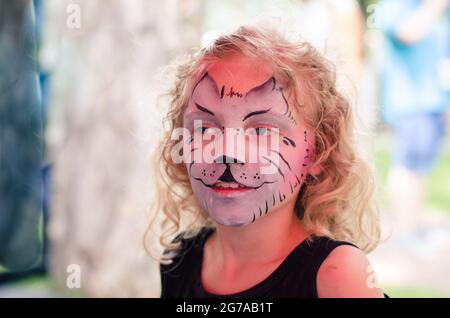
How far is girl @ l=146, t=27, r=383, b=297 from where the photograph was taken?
0.98 meters

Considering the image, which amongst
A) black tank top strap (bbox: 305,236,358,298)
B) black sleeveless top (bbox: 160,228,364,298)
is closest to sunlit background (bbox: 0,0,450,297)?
black sleeveless top (bbox: 160,228,364,298)

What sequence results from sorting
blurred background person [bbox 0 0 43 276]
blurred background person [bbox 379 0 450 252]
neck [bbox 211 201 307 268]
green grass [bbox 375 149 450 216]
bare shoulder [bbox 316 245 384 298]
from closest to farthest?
bare shoulder [bbox 316 245 384 298]
neck [bbox 211 201 307 268]
blurred background person [bbox 0 0 43 276]
blurred background person [bbox 379 0 450 252]
green grass [bbox 375 149 450 216]

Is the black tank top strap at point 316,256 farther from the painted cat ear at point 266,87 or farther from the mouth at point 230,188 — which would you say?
the painted cat ear at point 266,87

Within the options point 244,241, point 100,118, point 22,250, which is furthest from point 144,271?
point 244,241

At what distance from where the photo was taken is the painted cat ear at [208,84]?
1008mm

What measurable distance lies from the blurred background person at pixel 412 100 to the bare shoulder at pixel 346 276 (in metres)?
1.57

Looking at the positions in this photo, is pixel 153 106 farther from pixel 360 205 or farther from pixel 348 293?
pixel 348 293

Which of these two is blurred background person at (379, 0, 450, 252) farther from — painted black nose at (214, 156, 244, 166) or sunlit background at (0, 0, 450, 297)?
painted black nose at (214, 156, 244, 166)

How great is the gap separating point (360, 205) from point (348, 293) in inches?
9.6

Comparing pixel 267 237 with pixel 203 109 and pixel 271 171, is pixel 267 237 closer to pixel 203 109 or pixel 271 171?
pixel 271 171

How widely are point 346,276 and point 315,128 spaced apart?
0.27m

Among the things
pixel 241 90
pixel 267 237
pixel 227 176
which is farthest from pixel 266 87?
pixel 267 237

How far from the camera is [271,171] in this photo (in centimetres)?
99

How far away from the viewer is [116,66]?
2.11 m
